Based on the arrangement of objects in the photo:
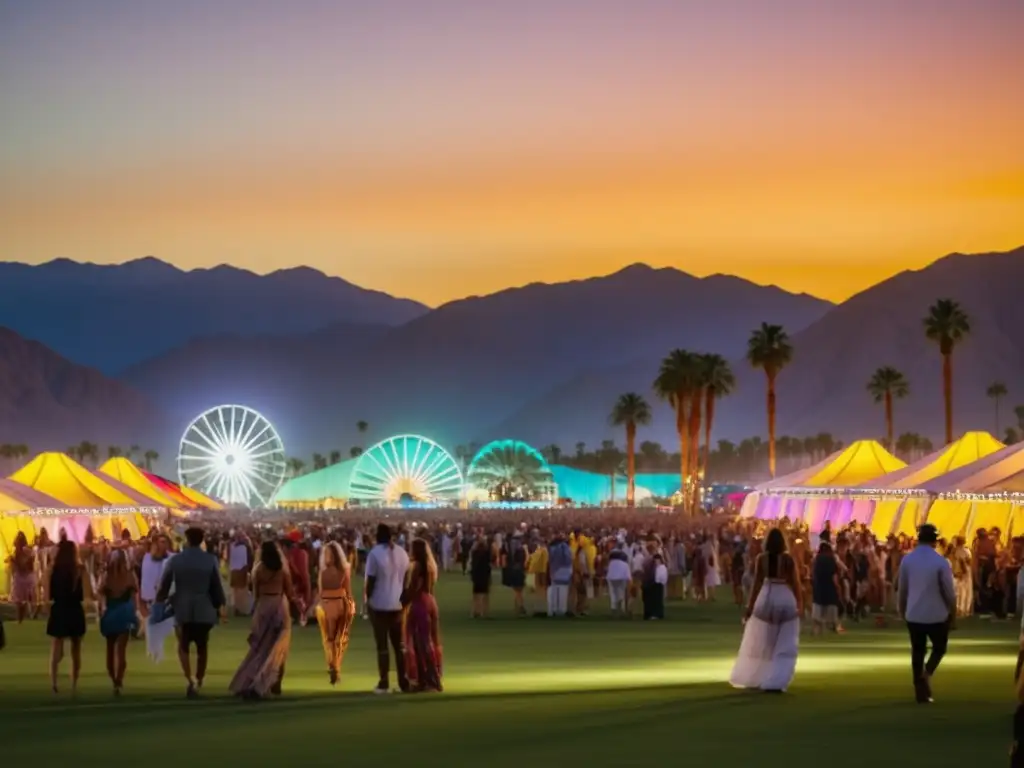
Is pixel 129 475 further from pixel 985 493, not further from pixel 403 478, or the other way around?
pixel 403 478

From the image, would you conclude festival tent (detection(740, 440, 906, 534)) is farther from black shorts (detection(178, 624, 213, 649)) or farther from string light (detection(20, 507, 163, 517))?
black shorts (detection(178, 624, 213, 649))

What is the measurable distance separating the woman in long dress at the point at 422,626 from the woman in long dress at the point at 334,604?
139cm

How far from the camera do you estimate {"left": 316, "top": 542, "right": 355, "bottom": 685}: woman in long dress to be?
1973 centimetres

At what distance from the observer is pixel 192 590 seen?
18.2 m

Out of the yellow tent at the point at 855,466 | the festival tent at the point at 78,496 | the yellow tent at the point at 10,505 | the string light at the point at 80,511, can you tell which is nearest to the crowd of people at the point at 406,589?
the string light at the point at 80,511

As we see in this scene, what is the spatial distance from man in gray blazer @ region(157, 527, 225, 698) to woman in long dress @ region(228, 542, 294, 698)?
492mm

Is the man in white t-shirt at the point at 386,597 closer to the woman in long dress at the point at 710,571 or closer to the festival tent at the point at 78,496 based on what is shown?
the woman in long dress at the point at 710,571

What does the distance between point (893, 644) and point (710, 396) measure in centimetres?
10161

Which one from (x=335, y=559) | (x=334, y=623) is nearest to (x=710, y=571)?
(x=334, y=623)

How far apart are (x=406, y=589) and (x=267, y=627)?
1413 millimetres

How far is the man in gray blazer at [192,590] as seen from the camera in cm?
1819

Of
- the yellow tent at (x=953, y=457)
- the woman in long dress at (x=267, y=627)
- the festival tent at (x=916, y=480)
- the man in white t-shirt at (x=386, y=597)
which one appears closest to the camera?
the woman in long dress at (x=267, y=627)

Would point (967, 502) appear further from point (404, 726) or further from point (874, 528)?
point (404, 726)

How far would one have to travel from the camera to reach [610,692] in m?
18.7
